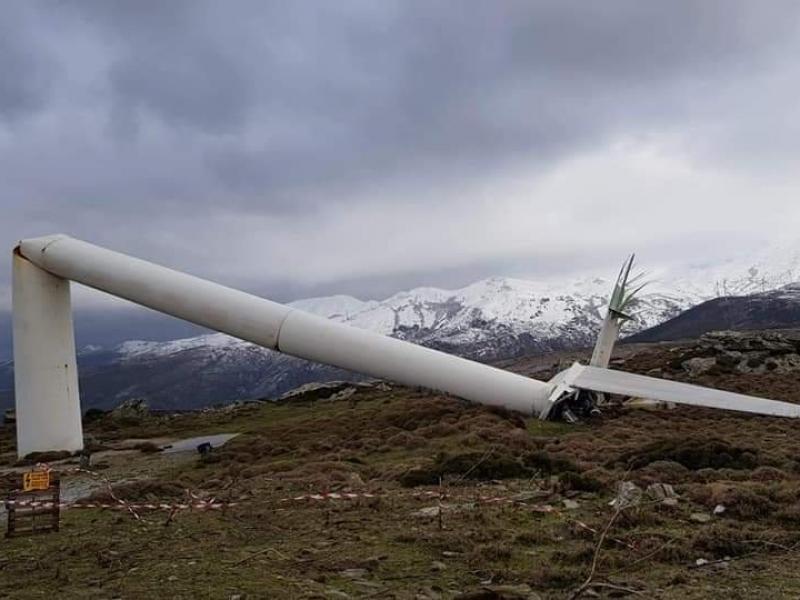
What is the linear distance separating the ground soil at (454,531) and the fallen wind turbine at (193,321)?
5.45 meters

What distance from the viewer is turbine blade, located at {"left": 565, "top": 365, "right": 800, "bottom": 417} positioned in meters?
23.1

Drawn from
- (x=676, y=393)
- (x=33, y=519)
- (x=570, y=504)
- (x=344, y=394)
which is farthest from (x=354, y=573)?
(x=344, y=394)

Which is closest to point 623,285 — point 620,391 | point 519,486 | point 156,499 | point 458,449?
point 620,391

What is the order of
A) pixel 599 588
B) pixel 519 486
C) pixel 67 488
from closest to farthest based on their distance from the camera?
pixel 599 588, pixel 519 486, pixel 67 488

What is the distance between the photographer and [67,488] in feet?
55.9

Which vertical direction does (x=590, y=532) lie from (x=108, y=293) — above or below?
below

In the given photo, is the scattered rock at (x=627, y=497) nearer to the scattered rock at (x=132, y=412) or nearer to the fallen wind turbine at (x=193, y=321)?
the fallen wind turbine at (x=193, y=321)

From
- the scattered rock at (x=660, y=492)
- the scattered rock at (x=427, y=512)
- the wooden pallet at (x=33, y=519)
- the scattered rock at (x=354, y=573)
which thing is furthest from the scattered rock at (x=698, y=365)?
the scattered rock at (x=354, y=573)

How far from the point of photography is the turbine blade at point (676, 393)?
75.8ft

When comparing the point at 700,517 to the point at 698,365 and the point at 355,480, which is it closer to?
the point at 355,480

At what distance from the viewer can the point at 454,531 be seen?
8688 mm

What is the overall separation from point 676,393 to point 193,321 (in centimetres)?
1767

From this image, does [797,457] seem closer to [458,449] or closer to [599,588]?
[458,449]

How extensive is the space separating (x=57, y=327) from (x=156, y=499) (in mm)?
12851
